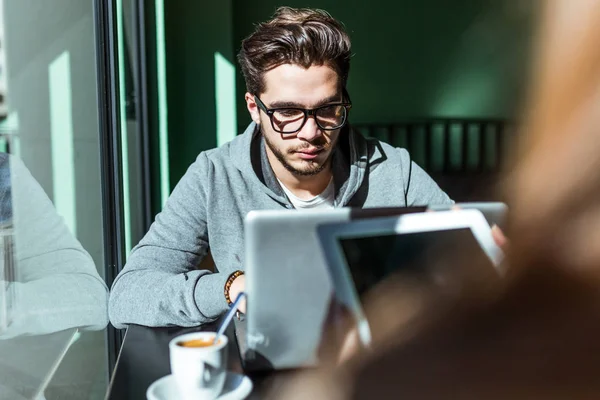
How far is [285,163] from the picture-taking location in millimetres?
1228

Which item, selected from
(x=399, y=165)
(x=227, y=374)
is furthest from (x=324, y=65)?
(x=227, y=374)

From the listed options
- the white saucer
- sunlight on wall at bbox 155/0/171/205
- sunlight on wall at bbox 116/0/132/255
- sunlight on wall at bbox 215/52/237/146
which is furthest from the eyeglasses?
sunlight on wall at bbox 215/52/237/146

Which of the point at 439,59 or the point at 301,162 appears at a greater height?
the point at 439,59

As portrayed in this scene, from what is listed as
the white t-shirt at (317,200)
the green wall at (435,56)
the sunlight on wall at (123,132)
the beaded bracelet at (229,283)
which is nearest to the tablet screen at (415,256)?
the beaded bracelet at (229,283)

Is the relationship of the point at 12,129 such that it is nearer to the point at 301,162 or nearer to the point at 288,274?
the point at 301,162

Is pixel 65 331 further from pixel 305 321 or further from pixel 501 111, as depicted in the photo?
pixel 501 111

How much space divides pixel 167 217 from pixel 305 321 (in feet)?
2.07

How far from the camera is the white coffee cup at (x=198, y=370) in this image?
1.88 feet

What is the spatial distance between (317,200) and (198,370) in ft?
2.48

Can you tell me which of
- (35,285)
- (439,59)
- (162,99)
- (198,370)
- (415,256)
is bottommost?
(35,285)

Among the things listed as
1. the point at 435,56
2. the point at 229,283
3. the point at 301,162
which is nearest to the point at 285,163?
the point at 301,162

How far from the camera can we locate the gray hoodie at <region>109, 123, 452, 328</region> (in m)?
1.10

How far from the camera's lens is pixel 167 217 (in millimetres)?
1159

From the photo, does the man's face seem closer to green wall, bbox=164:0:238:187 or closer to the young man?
the young man
